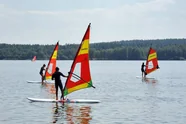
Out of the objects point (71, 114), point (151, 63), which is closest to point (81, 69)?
point (71, 114)

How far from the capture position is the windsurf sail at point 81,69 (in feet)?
84.8

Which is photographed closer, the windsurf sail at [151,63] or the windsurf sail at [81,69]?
the windsurf sail at [81,69]

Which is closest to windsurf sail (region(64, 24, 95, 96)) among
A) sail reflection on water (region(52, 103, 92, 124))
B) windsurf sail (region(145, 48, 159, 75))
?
sail reflection on water (region(52, 103, 92, 124))

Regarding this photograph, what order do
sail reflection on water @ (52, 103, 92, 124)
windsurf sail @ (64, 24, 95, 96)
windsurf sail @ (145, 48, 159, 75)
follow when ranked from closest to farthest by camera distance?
sail reflection on water @ (52, 103, 92, 124) < windsurf sail @ (64, 24, 95, 96) < windsurf sail @ (145, 48, 159, 75)

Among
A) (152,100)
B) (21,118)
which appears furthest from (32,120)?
(152,100)

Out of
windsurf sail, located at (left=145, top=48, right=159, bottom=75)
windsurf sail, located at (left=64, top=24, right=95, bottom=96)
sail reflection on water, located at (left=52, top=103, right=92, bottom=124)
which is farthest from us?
windsurf sail, located at (left=145, top=48, right=159, bottom=75)

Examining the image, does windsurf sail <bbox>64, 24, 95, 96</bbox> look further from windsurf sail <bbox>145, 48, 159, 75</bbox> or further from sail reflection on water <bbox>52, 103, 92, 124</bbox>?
windsurf sail <bbox>145, 48, 159, 75</bbox>

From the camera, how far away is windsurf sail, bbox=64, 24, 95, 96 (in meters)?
25.8

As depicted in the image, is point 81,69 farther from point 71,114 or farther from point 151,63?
point 151,63

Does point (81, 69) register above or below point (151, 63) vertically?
below

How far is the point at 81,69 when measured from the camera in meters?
26.4

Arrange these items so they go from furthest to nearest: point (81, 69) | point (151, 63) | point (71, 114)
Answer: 1. point (151, 63)
2. point (81, 69)
3. point (71, 114)

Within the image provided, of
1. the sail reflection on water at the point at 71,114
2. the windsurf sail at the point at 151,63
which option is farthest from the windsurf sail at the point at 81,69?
the windsurf sail at the point at 151,63

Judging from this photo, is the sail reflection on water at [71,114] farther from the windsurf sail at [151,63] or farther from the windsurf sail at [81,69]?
the windsurf sail at [151,63]
